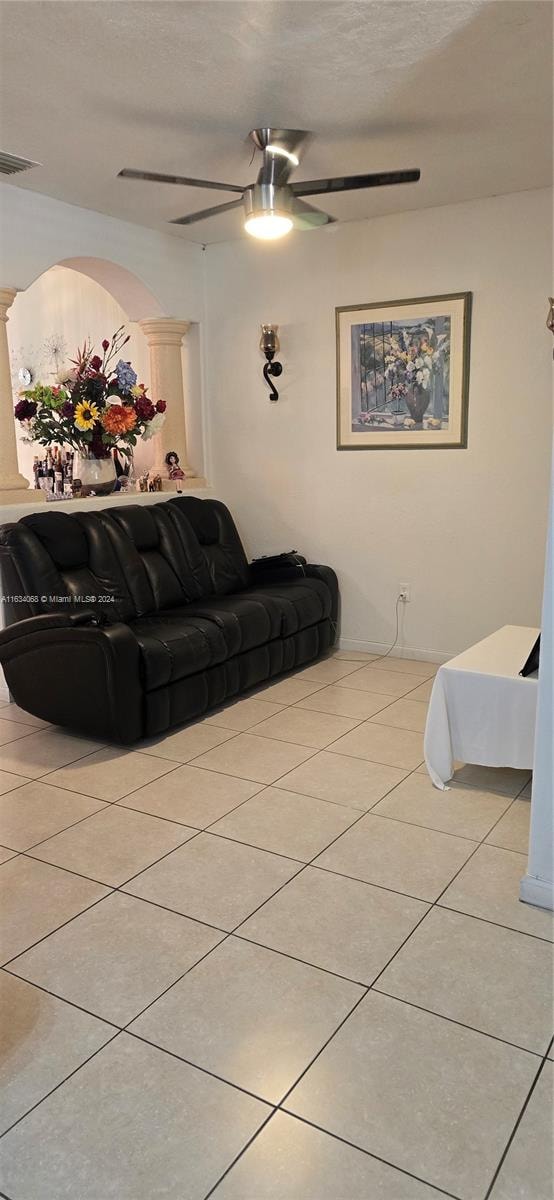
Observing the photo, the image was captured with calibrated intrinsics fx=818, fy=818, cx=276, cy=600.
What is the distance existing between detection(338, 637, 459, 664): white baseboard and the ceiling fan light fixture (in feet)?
8.61

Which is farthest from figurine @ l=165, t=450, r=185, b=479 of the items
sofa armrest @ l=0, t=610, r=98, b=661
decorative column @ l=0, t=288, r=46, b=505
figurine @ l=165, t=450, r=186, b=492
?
sofa armrest @ l=0, t=610, r=98, b=661

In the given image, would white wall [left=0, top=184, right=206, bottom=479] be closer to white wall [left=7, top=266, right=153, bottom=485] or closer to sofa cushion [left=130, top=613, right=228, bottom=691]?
white wall [left=7, top=266, right=153, bottom=485]

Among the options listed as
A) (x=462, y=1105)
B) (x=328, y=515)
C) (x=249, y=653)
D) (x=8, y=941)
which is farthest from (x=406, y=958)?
(x=328, y=515)

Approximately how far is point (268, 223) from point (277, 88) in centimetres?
54

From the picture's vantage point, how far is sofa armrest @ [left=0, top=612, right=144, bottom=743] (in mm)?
3559

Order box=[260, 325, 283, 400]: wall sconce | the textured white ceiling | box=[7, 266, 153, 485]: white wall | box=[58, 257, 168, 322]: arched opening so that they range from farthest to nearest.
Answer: box=[7, 266, 153, 485]: white wall → box=[260, 325, 283, 400]: wall sconce → box=[58, 257, 168, 322]: arched opening → the textured white ceiling

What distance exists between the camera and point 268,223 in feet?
11.5

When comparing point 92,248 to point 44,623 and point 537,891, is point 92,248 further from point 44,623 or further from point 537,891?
point 537,891

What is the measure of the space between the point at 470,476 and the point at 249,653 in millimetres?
1656

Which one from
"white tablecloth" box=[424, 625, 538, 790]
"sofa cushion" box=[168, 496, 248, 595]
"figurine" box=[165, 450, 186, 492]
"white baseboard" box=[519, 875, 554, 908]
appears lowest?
"white baseboard" box=[519, 875, 554, 908]

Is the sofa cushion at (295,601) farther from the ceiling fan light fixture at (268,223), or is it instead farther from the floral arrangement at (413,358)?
the ceiling fan light fixture at (268,223)

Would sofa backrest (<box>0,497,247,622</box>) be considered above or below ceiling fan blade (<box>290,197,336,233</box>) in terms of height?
below

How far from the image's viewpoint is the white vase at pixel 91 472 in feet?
15.9

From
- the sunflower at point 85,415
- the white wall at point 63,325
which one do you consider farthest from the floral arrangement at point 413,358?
the white wall at point 63,325
